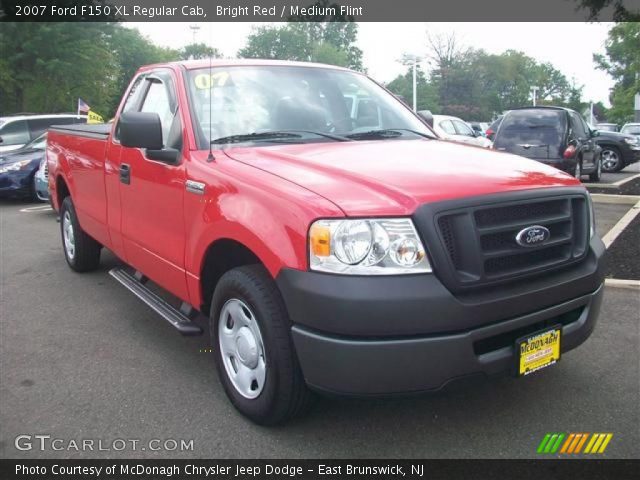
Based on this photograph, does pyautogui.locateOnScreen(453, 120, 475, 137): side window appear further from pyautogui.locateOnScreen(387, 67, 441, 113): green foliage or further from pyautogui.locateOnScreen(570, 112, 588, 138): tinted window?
pyautogui.locateOnScreen(387, 67, 441, 113): green foliage

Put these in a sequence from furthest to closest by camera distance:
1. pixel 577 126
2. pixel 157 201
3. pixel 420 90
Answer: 1. pixel 420 90
2. pixel 577 126
3. pixel 157 201

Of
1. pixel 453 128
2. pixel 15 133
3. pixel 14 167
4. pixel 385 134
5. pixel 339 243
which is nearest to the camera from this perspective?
pixel 339 243

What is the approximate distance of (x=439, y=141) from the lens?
3893mm

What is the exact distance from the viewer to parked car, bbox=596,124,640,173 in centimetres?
1670

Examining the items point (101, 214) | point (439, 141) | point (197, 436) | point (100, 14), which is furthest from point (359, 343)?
point (100, 14)

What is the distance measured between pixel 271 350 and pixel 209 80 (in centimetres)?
195

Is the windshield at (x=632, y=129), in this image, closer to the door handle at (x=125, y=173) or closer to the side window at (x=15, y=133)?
the side window at (x=15, y=133)

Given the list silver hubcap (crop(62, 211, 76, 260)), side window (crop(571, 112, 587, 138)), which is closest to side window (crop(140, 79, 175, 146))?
silver hubcap (crop(62, 211, 76, 260))

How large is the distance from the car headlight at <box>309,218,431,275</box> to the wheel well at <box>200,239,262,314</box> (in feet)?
1.85

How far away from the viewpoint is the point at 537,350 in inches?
108

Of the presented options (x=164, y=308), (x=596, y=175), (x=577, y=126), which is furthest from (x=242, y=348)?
(x=596, y=175)

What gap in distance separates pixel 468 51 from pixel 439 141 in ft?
283

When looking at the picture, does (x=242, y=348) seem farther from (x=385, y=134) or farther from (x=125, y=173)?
Answer: (x=125, y=173)

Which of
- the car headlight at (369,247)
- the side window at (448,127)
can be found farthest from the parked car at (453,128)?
the car headlight at (369,247)
